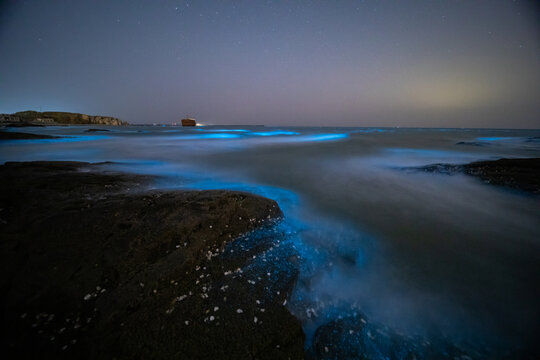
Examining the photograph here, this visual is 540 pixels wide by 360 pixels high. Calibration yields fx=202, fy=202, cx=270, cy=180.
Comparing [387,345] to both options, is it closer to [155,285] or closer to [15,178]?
[155,285]

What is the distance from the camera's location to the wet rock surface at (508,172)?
20.4 ft

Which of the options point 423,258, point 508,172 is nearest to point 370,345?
point 423,258

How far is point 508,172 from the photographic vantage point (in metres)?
7.09

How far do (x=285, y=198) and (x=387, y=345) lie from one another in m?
3.99

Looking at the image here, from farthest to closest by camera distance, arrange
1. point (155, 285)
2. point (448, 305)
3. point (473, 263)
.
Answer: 1. point (473, 263)
2. point (448, 305)
3. point (155, 285)

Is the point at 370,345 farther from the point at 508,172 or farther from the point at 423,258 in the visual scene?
the point at 508,172

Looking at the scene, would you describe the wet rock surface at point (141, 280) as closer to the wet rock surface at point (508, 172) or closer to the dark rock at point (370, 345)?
the dark rock at point (370, 345)

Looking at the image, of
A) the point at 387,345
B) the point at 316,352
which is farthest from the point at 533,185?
the point at 316,352

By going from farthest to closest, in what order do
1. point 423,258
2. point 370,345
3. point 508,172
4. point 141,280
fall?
point 508,172
point 423,258
point 141,280
point 370,345

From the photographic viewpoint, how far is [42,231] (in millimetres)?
2857

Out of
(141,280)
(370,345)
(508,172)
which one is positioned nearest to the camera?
(370,345)

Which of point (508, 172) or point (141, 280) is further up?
point (508, 172)

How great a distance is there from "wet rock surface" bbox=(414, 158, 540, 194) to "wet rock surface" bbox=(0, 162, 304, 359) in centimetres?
806

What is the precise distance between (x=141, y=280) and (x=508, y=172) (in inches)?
435
